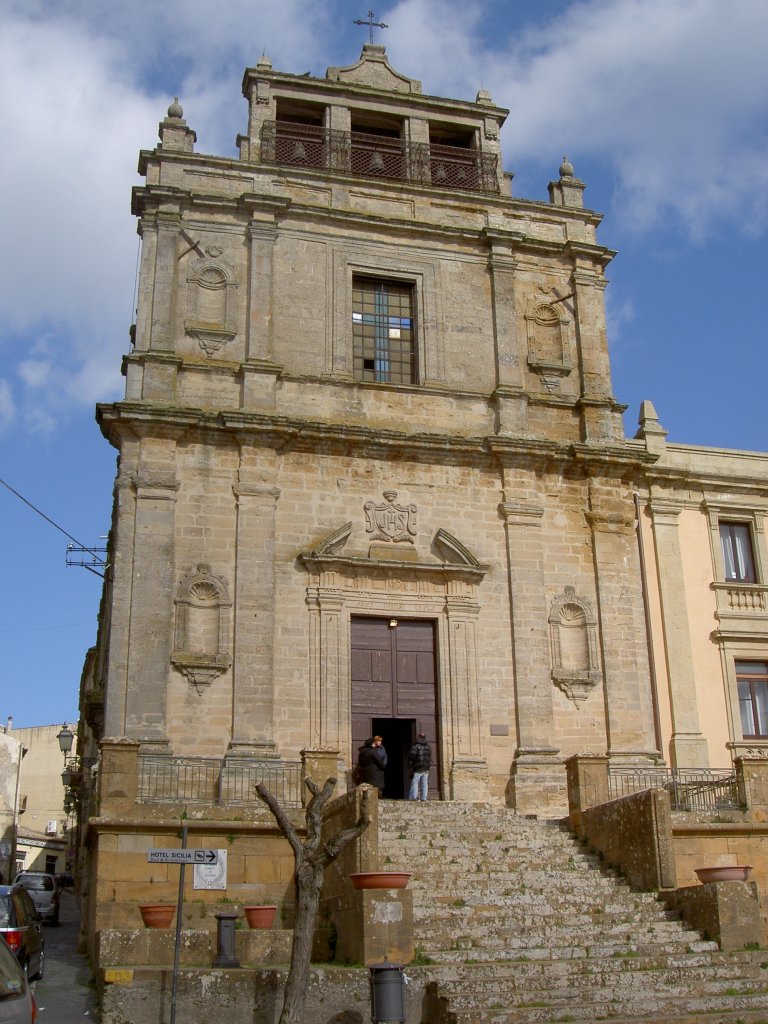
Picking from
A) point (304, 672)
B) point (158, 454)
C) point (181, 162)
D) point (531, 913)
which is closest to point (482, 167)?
point (181, 162)

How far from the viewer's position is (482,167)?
2439cm

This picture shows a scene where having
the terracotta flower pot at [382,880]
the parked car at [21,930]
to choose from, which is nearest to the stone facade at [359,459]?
the parked car at [21,930]

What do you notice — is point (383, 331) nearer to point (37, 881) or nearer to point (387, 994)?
point (387, 994)

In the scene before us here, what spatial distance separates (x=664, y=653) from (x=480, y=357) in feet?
21.4

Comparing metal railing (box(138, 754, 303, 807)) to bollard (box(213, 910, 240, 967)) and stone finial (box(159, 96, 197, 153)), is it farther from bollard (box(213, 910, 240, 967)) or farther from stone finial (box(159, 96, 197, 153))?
stone finial (box(159, 96, 197, 153))

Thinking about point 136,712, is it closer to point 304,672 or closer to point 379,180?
point 304,672

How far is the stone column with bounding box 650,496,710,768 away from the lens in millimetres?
20875

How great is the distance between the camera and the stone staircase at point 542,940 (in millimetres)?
11805

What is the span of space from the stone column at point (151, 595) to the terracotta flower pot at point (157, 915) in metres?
4.04

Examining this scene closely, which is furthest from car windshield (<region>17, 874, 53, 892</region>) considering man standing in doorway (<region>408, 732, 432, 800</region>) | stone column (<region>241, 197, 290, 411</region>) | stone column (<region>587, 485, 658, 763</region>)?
stone column (<region>587, 485, 658, 763</region>)

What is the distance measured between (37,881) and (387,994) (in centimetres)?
2149

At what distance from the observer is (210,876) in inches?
598

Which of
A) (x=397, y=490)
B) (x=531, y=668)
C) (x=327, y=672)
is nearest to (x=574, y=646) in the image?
(x=531, y=668)

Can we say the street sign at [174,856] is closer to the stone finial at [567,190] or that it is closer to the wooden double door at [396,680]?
the wooden double door at [396,680]
